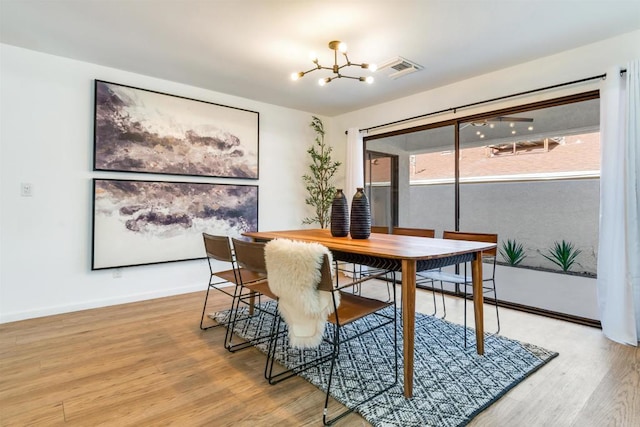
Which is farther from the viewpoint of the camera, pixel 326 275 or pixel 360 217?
pixel 360 217

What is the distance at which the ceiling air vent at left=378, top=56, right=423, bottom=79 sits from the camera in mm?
3180

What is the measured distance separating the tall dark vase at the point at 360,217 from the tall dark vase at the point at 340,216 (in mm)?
146

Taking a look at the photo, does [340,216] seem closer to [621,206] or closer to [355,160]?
[621,206]

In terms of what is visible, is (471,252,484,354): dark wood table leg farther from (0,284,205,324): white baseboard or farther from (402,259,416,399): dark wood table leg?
(0,284,205,324): white baseboard

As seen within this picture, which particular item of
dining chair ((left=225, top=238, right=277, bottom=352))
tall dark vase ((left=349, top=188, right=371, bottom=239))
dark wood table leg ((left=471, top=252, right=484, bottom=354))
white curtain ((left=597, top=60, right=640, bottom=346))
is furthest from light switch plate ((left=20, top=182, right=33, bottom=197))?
white curtain ((left=597, top=60, right=640, bottom=346))

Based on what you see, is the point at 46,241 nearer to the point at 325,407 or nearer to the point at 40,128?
the point at 40,128

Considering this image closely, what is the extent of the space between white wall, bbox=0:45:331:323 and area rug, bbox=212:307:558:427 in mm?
1686

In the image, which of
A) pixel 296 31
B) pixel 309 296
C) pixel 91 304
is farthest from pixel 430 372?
pixel 91 304

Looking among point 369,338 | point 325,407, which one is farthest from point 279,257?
point 369,338

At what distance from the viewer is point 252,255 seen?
204cm

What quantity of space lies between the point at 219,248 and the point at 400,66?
247cm

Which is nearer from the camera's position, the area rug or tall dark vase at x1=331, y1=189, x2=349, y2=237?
the area rug

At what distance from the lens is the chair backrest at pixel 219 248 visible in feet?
7.98

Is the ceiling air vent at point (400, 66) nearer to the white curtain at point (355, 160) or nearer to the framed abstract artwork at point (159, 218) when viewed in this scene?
the white curtain at point (355, 160)
